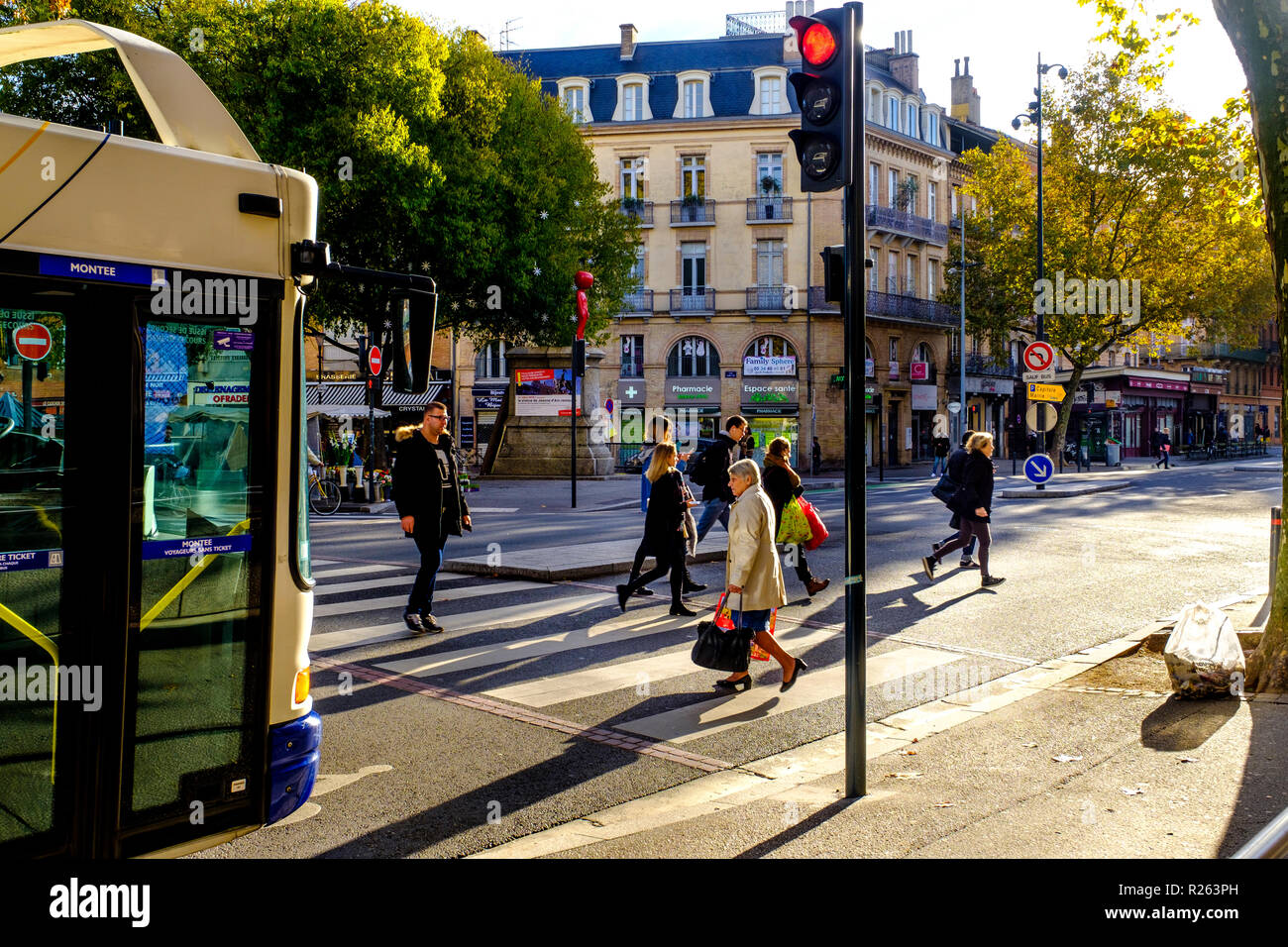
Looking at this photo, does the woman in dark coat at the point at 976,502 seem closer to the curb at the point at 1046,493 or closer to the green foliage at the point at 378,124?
the curb at the point at 1046,493

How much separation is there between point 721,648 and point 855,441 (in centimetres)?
250

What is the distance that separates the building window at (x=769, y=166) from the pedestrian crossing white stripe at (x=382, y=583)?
36005 millimetres

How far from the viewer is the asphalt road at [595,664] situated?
5.07m

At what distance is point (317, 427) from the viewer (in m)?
26.4

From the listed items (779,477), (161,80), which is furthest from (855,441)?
(779,477)

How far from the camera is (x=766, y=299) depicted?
44969 mm

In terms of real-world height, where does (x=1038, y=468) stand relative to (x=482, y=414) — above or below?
below

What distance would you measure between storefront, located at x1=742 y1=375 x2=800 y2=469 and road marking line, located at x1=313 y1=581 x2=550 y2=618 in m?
33.5

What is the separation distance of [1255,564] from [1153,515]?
6.95m

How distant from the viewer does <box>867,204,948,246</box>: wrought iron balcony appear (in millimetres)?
46375

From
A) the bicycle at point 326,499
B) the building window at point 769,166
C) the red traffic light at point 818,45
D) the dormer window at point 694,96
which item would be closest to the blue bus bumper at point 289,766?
the red traffic light at point 818,45

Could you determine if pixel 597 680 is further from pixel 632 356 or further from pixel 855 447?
pixel 632 356
